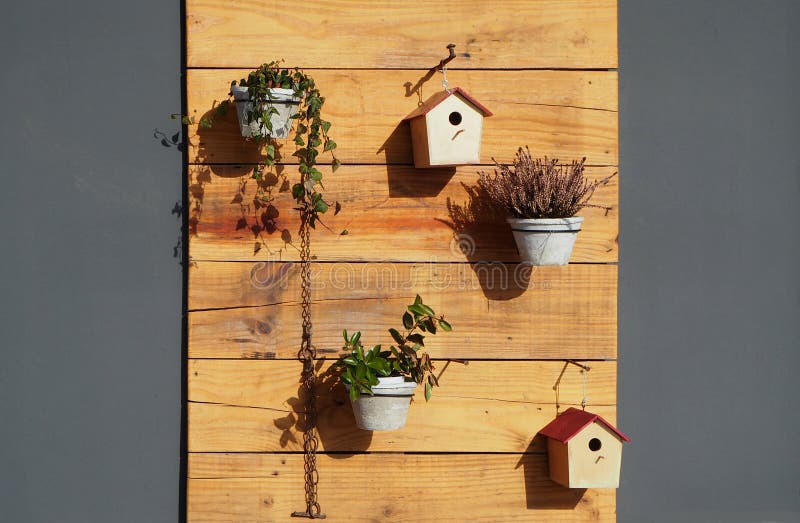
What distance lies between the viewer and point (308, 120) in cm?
216

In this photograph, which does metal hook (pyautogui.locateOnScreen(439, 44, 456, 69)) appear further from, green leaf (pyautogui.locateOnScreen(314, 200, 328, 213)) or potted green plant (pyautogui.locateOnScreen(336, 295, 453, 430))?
potted green plant (pyautogui.locateOnScreen(336, 295, 453, 430))

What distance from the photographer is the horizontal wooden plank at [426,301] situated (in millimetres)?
2195

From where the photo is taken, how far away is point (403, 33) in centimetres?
219

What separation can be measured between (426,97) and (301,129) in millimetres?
332

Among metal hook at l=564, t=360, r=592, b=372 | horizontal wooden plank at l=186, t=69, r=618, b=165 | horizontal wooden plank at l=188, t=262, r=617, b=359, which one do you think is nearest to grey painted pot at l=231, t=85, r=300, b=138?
horizontal wooden plank at l=186, t=69, r=618, b=165

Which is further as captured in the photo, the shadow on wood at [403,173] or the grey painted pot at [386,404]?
the shadow on wood at [403,173]

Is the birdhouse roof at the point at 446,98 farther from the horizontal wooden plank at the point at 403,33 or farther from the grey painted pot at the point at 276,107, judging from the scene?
the grey painted pot at the point at 276,107

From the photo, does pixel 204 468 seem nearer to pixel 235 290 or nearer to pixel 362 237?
pixel 235 290

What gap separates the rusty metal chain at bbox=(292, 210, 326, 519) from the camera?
7.17ft

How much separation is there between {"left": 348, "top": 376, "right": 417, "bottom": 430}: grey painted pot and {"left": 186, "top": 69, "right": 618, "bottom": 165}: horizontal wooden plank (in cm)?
58
